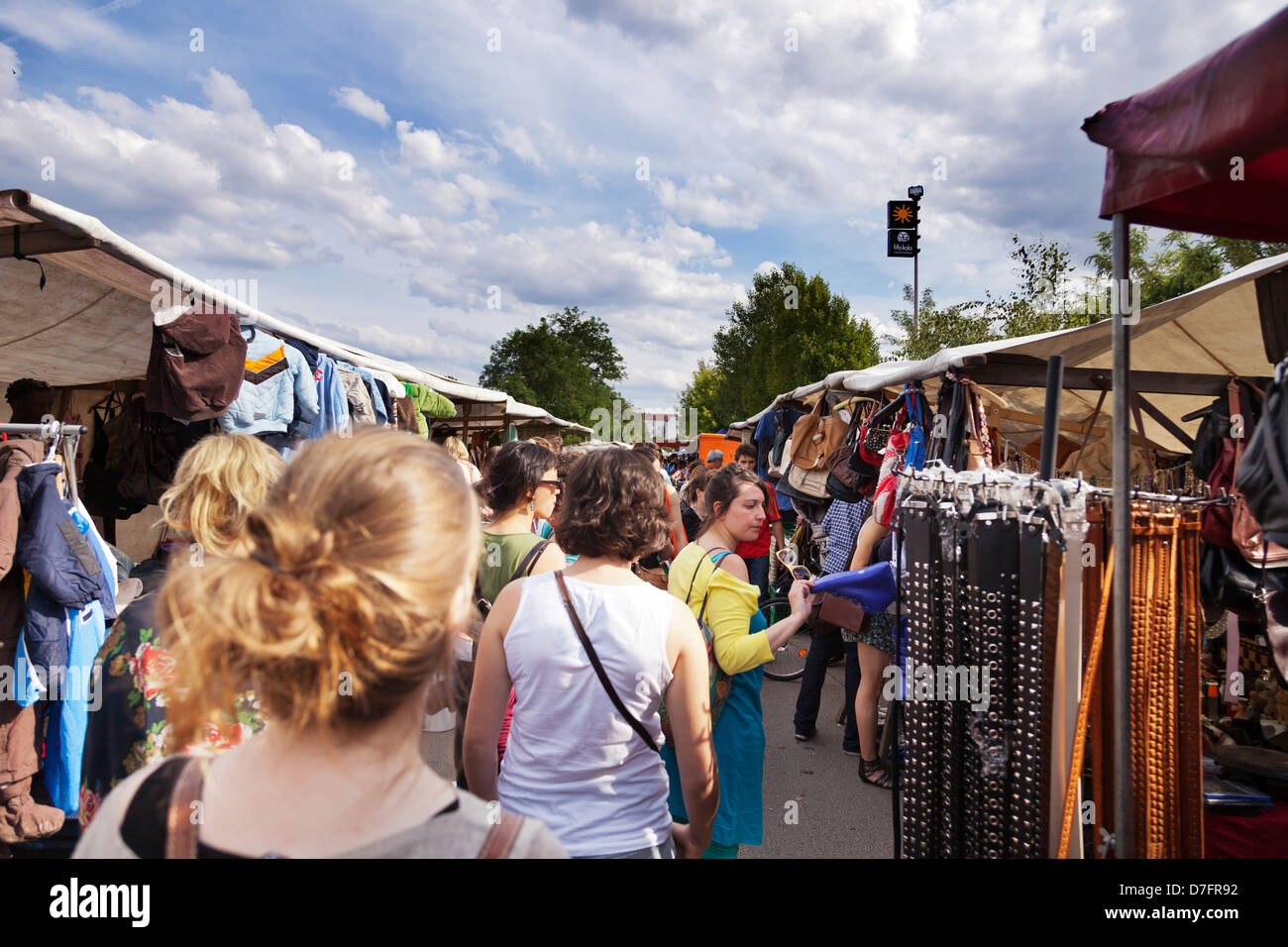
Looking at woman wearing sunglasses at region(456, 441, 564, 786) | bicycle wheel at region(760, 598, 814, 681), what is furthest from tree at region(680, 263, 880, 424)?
woman wearing sunglasses at region(456, 441, 564, 786)

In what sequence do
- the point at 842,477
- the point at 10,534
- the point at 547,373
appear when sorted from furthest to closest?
the point at 547,373 < the point at 842,477 < the point at 10,534

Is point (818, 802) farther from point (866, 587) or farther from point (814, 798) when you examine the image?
point (866, 587)

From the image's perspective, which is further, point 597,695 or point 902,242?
point 902,242

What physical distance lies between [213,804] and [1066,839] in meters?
2.07

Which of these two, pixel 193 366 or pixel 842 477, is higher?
pixel 193 366

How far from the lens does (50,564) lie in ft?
10.0

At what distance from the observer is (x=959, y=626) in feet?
7.34

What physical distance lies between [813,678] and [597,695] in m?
3.82

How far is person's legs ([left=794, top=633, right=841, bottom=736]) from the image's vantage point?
5.23 m

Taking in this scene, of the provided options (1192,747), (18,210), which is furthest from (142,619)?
(1192,747)

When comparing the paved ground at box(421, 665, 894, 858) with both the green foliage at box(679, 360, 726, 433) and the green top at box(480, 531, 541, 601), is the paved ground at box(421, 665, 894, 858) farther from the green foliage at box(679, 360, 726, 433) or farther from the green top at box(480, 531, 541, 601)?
the green foliage at box(679, 360, 726, 433)

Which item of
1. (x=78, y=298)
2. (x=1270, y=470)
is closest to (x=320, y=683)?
(x=1270, y=470)

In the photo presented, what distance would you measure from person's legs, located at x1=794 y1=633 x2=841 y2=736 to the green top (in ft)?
9.04
